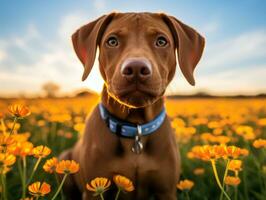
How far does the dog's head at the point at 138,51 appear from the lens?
3.05 m

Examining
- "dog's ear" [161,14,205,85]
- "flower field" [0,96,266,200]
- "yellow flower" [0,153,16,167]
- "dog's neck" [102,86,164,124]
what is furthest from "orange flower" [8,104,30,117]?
"dog's ear" [161,14,205,85]

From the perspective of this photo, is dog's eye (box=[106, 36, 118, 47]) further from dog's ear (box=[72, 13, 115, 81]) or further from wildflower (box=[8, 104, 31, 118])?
wildflower (box=[8, 104, 31, 118])

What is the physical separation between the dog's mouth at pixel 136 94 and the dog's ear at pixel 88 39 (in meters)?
0.47

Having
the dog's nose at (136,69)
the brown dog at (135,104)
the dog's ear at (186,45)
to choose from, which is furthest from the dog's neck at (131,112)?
the dog's nose at (136,69)

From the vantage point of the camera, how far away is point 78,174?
4055mm

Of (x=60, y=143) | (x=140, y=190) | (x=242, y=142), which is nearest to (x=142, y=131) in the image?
(x=140, y=190)

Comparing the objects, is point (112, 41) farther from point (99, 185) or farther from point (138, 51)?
point (99, 185)

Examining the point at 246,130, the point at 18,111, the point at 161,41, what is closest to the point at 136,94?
the point at 161,41

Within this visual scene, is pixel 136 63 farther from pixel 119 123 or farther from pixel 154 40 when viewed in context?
pixel 119 123

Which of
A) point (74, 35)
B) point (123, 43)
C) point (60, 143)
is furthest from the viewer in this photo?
point (60, 143)

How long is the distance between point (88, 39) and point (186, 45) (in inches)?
31.3

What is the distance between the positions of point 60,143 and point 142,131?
2946 mm

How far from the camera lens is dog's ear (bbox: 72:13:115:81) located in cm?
Answer: 362

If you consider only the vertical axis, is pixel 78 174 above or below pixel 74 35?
below
